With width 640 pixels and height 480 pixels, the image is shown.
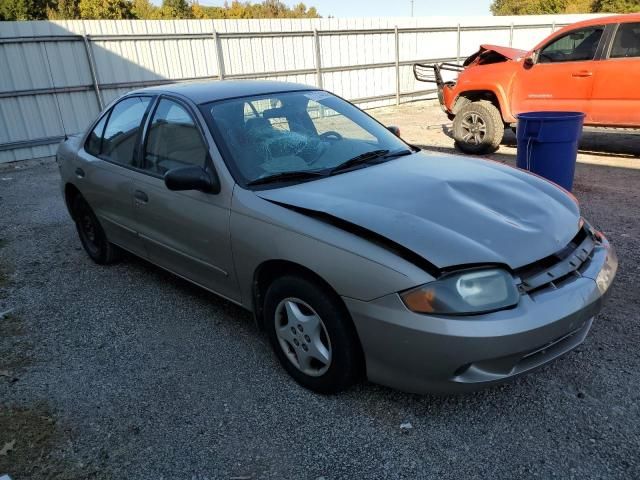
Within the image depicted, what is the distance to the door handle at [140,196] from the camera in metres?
3.61

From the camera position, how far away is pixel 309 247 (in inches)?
98.0

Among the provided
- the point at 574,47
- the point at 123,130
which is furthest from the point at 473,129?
A: the point at 123,130

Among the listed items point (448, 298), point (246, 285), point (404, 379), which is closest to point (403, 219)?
point (448, 298)

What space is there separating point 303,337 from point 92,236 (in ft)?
10.00

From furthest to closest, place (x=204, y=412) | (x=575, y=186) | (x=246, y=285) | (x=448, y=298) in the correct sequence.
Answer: (x=575, y=186) → (x=246, y=285) → (x=204, y=412) → (x=448, y=298)

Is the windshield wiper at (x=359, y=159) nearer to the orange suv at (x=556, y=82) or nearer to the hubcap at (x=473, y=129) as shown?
the orange suv at (x=556, y=82)

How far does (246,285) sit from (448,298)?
1.26m

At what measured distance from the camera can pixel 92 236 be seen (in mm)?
4809

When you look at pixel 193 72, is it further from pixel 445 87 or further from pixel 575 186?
pixel 575 186

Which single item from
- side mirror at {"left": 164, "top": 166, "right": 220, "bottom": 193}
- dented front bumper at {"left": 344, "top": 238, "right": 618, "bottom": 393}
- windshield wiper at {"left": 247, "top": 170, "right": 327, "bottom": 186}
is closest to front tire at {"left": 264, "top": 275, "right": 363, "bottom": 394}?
dented front bumper at {"left": 344, "top": 238, "right": 618, "bottom": 393}

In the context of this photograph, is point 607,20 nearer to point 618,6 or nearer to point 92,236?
point 92,236

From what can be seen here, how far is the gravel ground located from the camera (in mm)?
2264

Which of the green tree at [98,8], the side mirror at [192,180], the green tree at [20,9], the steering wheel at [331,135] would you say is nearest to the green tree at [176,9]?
the green tree at [98,8]

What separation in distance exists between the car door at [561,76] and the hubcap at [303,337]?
20.9 feet
